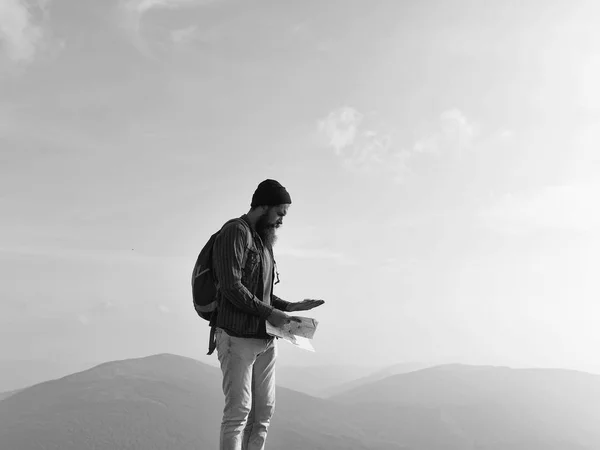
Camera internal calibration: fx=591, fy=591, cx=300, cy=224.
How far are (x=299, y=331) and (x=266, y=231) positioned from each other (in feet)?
2.99

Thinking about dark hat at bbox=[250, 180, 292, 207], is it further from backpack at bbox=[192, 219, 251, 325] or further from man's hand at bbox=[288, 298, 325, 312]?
man's hand at bbox=[288, 298, 325, 312]

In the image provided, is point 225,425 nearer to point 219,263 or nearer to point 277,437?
point 219,263

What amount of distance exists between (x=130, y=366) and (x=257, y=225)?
642 feet

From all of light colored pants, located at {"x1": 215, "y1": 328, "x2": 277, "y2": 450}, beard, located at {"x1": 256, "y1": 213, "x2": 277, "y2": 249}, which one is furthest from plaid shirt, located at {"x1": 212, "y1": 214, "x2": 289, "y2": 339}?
beard, located at {"x1": 256, "y1": 213, "x2": 277, "y2": 249}

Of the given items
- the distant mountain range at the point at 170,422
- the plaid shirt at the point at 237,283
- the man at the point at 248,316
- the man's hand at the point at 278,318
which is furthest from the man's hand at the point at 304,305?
the distant mountain range at the point at 170,422

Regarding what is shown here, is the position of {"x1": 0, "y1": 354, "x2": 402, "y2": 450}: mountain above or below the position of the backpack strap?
below

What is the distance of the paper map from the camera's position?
480 cm

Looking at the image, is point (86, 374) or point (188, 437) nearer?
point (188, 437)

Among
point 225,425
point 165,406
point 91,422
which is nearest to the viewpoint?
point 225,425

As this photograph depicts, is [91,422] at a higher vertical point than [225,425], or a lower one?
lower

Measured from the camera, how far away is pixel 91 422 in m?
152

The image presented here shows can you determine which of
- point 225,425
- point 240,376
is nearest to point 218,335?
point 240,376

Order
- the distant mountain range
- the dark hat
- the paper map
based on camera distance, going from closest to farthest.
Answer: the paper map
the dark hat
the distant mountain range

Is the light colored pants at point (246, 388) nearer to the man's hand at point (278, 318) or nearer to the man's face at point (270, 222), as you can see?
the man's hand at point (278, 318)
